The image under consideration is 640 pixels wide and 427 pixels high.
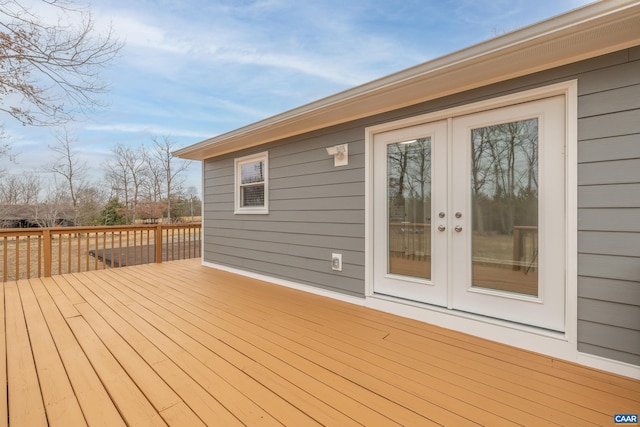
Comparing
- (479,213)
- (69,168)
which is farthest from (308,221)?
(69,168)

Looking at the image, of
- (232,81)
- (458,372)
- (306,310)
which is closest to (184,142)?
(232,81)

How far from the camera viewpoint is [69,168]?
12.2m

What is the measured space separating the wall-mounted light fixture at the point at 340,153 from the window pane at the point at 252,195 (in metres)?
1.60

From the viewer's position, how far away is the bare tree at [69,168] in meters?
11.6

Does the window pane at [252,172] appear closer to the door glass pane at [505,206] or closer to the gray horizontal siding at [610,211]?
the door glass pane at [505,206]

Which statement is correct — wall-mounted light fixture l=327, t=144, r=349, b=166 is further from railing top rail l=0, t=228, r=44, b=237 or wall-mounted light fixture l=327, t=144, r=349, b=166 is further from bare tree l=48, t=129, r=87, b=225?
bare tree l=48, t=129, r=87, b=225

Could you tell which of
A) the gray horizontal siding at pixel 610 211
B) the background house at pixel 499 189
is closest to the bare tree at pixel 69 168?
the background house at pixel 499 189

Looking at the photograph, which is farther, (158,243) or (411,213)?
(158,243)

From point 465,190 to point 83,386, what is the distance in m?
3.07

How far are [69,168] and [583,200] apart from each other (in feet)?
53.4

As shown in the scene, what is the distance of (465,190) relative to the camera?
2.51 m

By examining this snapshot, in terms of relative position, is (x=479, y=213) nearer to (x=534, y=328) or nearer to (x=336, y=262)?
(x=534, y=328)

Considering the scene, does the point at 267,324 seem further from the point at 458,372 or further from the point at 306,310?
the point at 458,372

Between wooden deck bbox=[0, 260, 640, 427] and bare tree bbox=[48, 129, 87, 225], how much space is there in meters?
11.6
